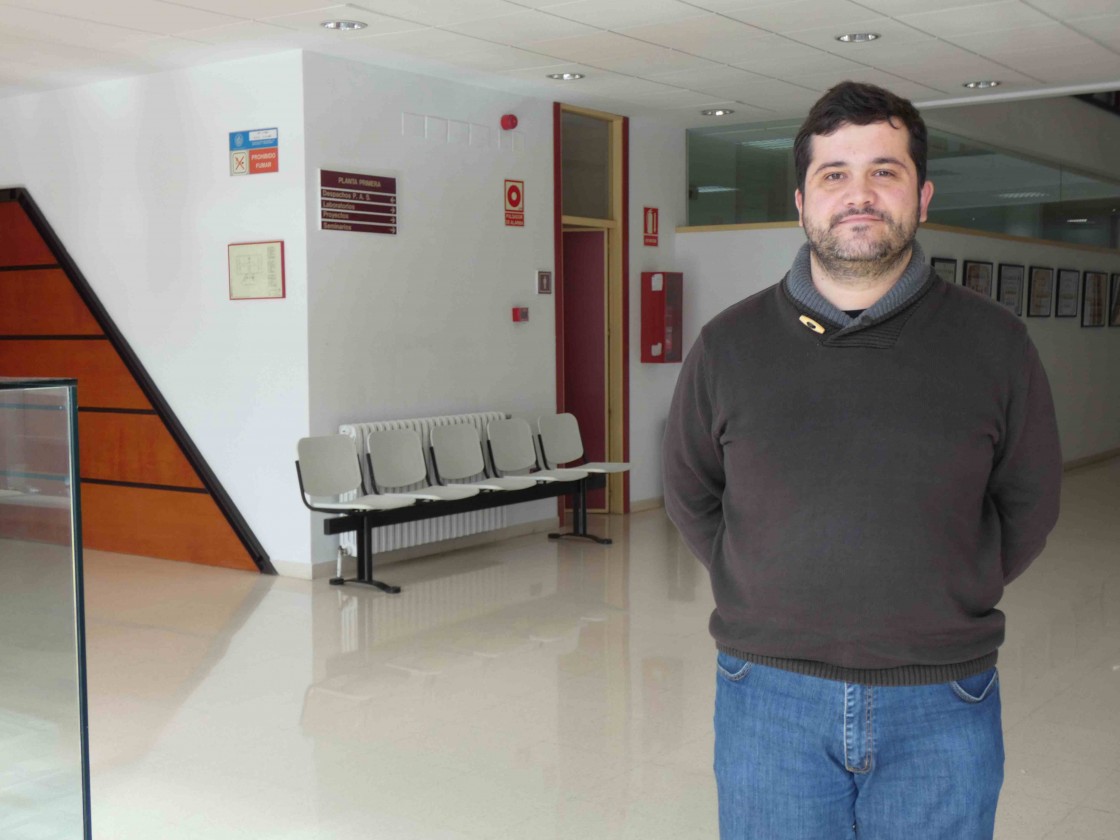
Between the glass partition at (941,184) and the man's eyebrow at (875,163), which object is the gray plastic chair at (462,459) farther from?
the man's eyebrow at (875,163)

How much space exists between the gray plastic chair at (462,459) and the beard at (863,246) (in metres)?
5.79

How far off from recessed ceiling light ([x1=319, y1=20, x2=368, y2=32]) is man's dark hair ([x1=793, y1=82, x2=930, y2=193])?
4895 millimetres

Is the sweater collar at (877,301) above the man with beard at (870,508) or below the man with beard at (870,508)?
above

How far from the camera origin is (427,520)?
7.62 metres

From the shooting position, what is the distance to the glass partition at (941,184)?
9617 mm

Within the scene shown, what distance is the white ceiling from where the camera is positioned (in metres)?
5.93

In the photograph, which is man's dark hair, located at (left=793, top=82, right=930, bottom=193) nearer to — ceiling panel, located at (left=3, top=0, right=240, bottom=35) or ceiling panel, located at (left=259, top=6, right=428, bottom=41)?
ceiling panel, located at (left=259, top=6, right=428, bottom=41)

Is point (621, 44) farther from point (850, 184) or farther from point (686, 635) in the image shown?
point (850, 184)

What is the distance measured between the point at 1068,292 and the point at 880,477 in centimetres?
1171

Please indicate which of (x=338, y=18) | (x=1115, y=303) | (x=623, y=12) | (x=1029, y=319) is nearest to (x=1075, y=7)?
(x=623, y=12)

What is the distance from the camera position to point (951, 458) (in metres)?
1.63

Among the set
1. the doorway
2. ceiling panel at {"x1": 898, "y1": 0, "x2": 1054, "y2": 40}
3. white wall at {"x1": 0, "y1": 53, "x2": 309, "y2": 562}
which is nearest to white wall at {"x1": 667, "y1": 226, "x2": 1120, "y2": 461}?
the doorway

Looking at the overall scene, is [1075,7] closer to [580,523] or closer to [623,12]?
[623,12]

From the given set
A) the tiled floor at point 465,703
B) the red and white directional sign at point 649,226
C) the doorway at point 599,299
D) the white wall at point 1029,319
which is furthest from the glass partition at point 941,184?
the tiled floor at point 465,703
